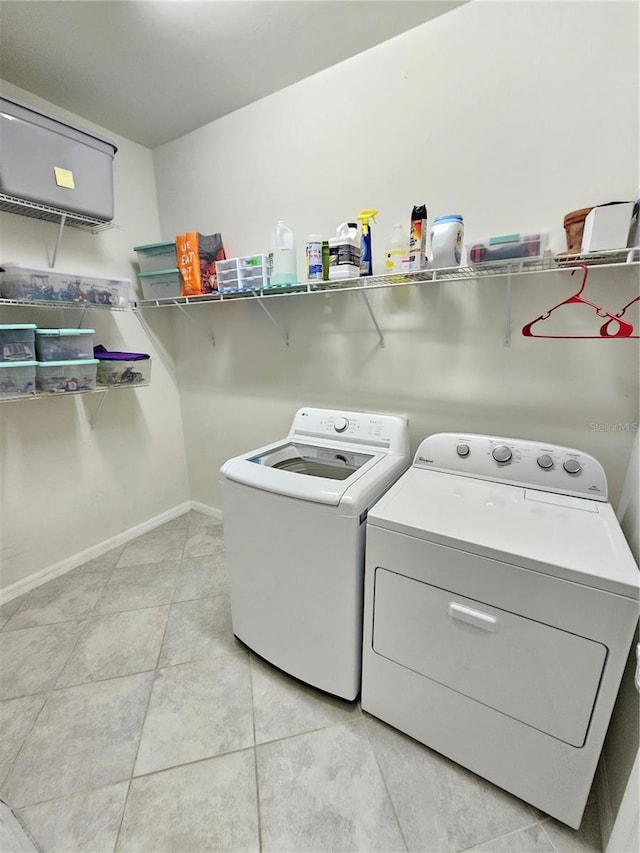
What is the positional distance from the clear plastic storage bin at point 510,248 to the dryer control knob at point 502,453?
662 mm

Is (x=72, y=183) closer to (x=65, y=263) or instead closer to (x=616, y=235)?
(x=65, y=263)

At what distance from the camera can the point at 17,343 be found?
1676 millimetres

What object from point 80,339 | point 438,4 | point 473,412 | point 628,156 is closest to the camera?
point 628,156

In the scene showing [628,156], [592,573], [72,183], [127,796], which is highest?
[72,183]

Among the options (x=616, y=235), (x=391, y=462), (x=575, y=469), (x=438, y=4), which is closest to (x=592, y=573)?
(x=575, y=469)

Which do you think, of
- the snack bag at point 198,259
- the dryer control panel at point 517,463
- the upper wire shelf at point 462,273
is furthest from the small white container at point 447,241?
the snack bag at point 198,259

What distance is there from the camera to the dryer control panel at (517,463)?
1.26 meters

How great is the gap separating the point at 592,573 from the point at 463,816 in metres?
0.87

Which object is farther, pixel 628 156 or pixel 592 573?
pixel 628 156

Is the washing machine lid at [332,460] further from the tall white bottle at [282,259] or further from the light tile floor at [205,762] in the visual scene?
the light tile floor at [205,762]

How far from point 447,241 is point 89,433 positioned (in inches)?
87.5

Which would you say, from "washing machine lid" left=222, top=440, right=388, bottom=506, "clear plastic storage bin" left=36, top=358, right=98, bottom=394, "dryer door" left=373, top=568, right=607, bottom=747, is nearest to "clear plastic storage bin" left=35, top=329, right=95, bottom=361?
"clear plastic storage bin" left=36, top=358, right=98, bottom=394

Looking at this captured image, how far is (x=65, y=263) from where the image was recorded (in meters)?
2.04

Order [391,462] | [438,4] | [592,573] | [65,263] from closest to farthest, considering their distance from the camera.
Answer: [592,573], [438,4], [391,462], [65,263]
